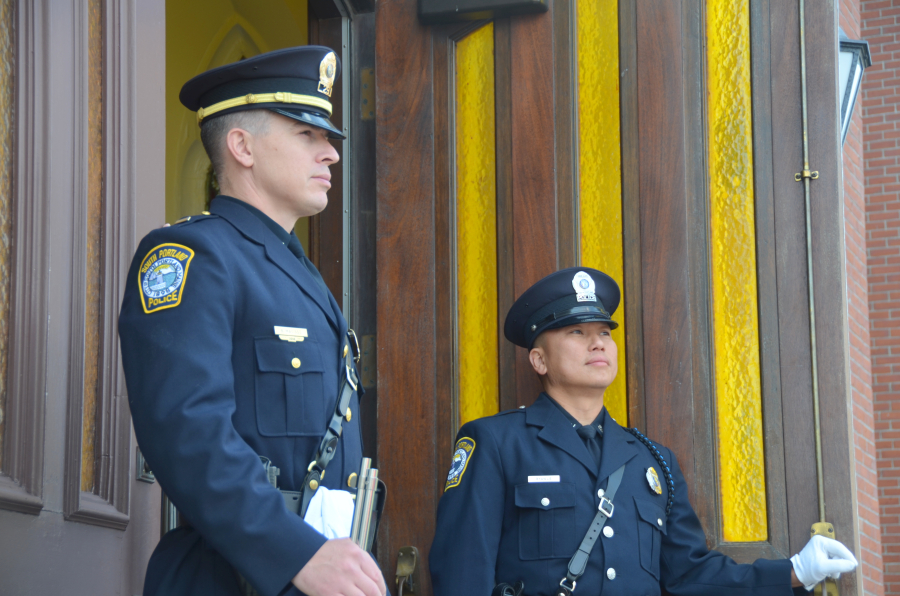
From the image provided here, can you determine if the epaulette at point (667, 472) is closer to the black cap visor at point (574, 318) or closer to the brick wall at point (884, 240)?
the black cap visor at point (574, 318)

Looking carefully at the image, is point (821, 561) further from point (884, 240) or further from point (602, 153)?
point (884, 240)

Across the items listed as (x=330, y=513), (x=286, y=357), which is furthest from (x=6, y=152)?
(x=330, y=513)

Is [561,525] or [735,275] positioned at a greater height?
[735,275]

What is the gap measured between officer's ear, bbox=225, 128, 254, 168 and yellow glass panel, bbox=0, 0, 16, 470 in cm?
45

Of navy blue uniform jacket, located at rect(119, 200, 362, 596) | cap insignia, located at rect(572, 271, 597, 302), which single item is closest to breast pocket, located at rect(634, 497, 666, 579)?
cap insignia, located at rect(572, 271, 597, 302)

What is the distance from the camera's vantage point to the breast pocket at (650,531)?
10.3 ft

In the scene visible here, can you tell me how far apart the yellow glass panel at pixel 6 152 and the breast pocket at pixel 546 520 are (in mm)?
1554

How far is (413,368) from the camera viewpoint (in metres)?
3.55

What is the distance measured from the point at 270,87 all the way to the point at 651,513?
1.75 m

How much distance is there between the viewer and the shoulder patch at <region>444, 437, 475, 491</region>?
3240 mm

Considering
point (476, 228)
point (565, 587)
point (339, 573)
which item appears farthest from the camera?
point (476, 228)

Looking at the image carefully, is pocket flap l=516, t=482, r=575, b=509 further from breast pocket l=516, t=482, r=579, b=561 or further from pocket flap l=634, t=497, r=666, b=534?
pocket flap l=634, t=497, r=666, b=534

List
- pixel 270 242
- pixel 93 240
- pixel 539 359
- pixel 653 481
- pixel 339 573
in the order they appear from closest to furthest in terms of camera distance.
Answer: pixel 339 573 → pixel 270 242 → pixel 93 240 → pixel 653 481 → pixel 539 359

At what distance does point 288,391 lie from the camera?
1962 mm
